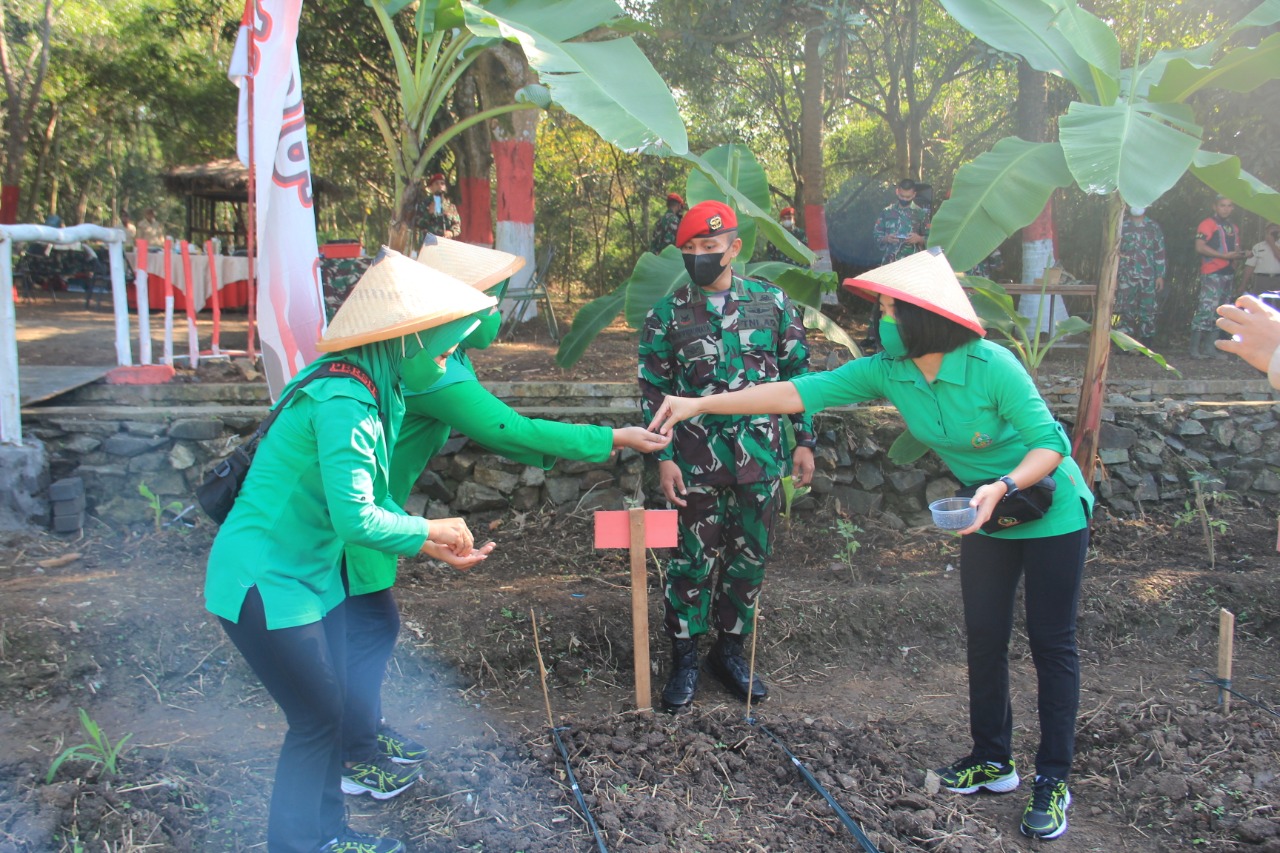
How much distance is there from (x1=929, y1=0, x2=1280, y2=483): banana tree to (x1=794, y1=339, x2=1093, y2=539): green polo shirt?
1.00 meters

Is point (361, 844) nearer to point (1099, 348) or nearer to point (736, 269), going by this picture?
point (736, 269)

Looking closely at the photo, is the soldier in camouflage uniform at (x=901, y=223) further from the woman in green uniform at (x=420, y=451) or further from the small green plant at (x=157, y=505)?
the small green plant at (x=157, y=505)

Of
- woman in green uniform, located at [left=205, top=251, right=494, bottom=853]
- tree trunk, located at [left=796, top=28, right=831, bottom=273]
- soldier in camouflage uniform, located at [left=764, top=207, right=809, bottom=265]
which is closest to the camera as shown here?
woman in green uniform, located at [left=205, top=251, right=494, bottom=853]

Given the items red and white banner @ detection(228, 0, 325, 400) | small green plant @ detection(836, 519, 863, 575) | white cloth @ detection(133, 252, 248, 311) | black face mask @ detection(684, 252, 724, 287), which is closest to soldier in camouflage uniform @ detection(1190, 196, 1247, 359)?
small green plant @ detection(836, 519, 863, 575)

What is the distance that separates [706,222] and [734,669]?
1835 mm

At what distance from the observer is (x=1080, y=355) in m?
8.39

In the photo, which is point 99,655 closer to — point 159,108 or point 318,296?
point 318,296

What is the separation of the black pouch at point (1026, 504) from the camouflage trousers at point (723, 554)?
116cm

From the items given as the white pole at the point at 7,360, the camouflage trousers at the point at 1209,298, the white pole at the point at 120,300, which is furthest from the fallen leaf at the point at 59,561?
the camouflage trousers at the point at 1209,298

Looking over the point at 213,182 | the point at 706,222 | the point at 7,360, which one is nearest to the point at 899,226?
the point at 706,222

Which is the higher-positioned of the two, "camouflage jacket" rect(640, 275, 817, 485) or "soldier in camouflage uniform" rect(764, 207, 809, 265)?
"soldier in camouflage uniform" rect(764, 207, 809, 265)

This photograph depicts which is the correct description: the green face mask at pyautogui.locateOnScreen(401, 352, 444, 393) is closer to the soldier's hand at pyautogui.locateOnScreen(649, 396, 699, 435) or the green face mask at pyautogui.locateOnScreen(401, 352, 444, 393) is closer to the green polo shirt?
the soldier's hand at pyautogui.locateOnScreen(649, 396, 699, 435)

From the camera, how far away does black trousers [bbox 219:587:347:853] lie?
221 centimetres

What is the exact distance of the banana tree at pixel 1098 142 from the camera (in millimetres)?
3469
